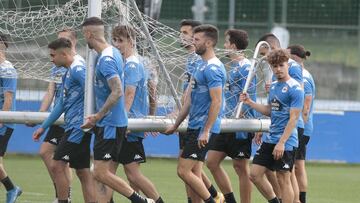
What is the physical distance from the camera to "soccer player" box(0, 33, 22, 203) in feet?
46.8

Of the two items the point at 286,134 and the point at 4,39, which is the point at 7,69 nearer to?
the point at 4,39

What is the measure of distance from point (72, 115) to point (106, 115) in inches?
36.7

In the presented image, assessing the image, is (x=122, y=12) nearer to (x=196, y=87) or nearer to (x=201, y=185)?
(x=196, y=87)

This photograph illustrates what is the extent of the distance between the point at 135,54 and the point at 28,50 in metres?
2.95

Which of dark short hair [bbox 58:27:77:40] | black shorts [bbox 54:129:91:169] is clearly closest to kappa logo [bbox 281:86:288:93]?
black shorts [bbox 54:129:91:169]

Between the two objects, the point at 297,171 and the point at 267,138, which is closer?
the point at 267,138

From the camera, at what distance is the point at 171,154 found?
72.5ft

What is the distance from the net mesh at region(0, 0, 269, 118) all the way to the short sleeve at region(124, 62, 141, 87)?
0.62 meters

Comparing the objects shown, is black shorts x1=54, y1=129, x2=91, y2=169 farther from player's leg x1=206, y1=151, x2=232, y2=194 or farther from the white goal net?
player's leg x1=206, y1=151, x2=232, y2=194

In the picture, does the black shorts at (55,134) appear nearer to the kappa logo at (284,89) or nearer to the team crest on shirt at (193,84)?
the team crest on shirt at (193,84)

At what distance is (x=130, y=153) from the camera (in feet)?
42.3

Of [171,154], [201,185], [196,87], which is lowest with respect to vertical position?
[171,154]

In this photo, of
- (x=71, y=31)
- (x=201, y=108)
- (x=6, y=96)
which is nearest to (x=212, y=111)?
(x=201, y=108)

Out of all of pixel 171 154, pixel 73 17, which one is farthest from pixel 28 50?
pixel 171 154
